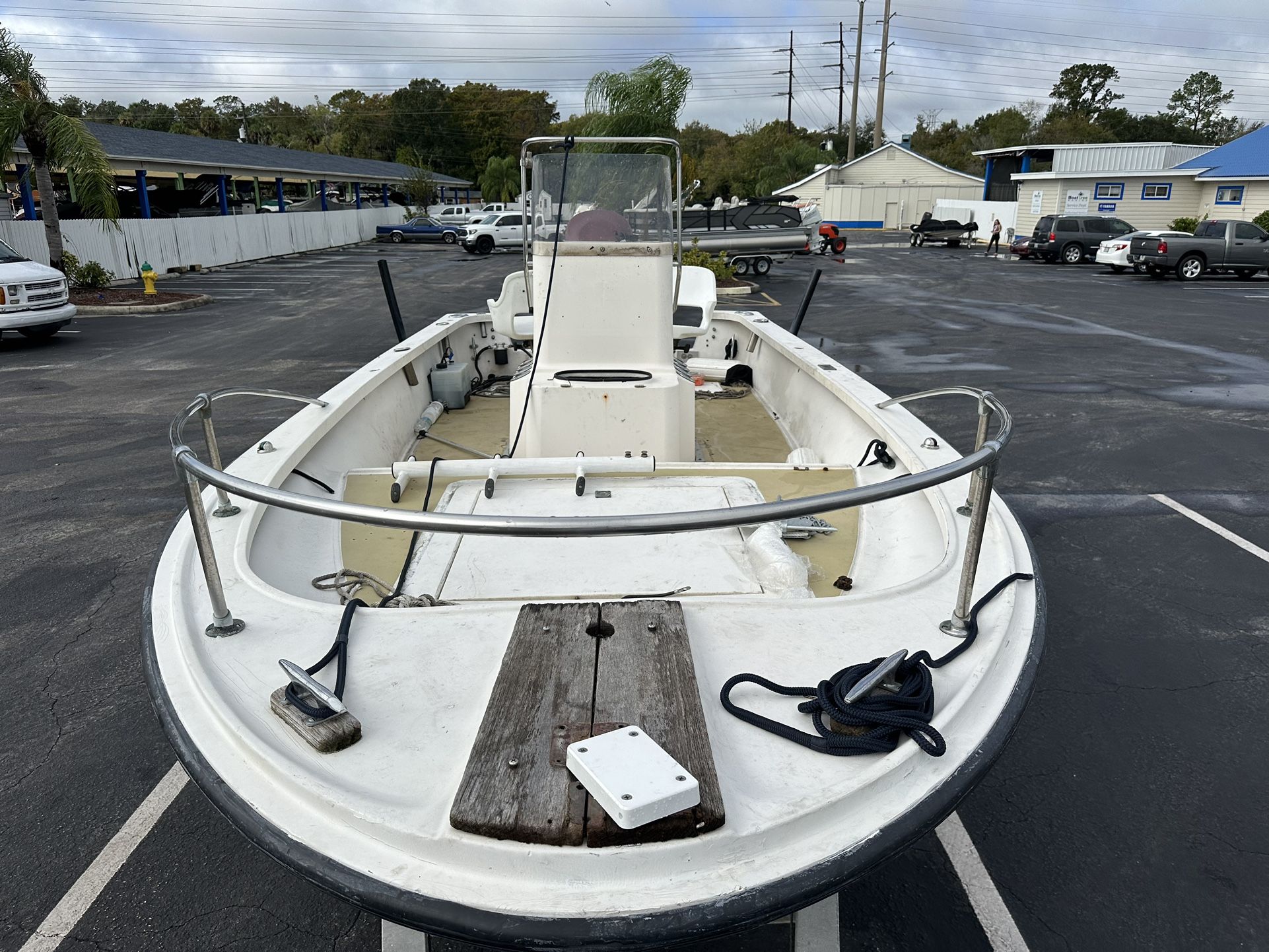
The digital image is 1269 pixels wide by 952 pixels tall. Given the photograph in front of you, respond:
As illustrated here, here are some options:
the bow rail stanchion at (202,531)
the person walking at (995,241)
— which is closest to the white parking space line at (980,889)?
the bow rail stanchion at (202,531)

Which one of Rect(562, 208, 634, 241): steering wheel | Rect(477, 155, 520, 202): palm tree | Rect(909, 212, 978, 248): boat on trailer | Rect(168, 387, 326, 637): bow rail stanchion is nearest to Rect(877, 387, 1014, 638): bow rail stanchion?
Rect(168, 387, 326, 637): bow rail stanchion

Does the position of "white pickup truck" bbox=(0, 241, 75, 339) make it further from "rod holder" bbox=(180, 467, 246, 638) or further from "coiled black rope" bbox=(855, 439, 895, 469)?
"coiled black rope" bbox=(855, 439, 895, 469)

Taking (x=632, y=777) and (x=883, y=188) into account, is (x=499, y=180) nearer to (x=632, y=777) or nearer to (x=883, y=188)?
(x=883, y=188)

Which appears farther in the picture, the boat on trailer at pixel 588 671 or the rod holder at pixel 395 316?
the rod holder at pixel 395 316

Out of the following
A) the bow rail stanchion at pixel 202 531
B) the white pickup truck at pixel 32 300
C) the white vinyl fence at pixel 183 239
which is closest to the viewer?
the bow rail stanchion at pixel 202 531

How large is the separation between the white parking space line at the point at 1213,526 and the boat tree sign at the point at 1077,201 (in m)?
30.0

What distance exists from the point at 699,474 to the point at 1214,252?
23.2 metres

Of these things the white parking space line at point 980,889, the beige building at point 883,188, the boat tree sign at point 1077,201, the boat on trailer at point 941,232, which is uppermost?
the beige building at point 883,188

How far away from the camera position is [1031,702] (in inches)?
136

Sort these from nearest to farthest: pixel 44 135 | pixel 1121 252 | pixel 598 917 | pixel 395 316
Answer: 1. pixel 598 917
2. pixel 395 316
3. pixel 44 135
4. pixel 1121 252

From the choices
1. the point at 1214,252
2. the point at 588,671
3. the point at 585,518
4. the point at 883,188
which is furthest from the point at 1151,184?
the point at 585,518

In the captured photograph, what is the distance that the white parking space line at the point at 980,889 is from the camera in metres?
2.35

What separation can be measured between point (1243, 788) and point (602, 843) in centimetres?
260

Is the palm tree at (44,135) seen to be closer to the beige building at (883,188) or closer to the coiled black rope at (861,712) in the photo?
the coiled black rope at (861,712)
